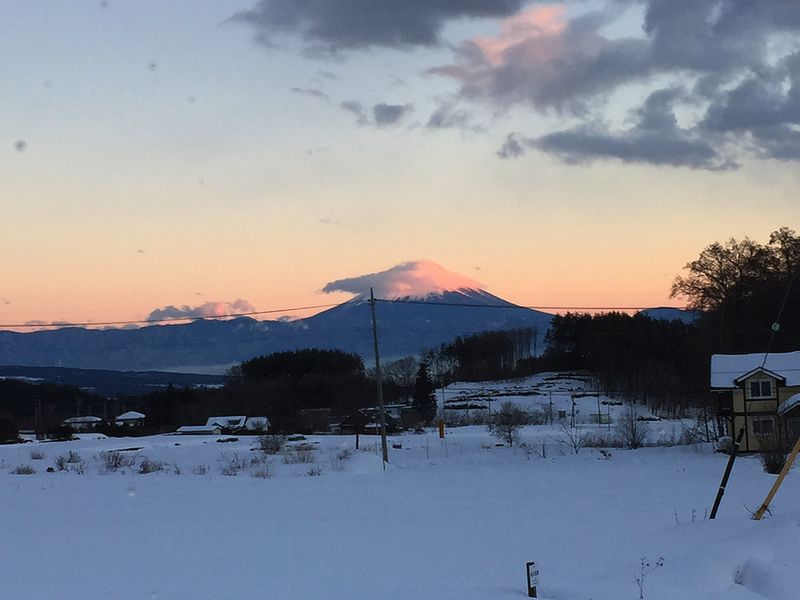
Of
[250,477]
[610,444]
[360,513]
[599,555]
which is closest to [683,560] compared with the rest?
[599,555]

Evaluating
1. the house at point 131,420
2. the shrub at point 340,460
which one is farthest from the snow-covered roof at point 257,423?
the shrub at point 340,460

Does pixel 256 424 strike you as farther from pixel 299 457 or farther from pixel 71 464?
pixel 71 464

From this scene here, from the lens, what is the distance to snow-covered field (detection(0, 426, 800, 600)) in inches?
460

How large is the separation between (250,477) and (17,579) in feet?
65.8

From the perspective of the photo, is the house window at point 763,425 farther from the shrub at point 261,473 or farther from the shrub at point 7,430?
the shrub at point 7,430

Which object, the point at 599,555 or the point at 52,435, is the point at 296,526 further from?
the point at 52,435

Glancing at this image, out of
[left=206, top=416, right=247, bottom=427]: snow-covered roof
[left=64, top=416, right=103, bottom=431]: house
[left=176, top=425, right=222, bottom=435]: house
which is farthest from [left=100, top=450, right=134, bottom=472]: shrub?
[left=64, top=416, right=103, bottom=431]: house

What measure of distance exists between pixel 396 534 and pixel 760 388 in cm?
2874

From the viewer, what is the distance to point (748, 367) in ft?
136

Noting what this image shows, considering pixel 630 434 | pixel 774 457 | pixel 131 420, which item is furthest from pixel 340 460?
pixel 131 420

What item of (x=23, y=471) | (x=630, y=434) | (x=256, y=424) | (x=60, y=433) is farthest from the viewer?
(x=256, y=424)

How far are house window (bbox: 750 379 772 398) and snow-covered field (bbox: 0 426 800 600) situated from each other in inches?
260

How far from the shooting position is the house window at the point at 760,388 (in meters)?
40.8

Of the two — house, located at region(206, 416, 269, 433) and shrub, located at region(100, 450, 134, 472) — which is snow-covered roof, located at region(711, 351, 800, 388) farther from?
house, located at region(206, 416, 269, 433)
